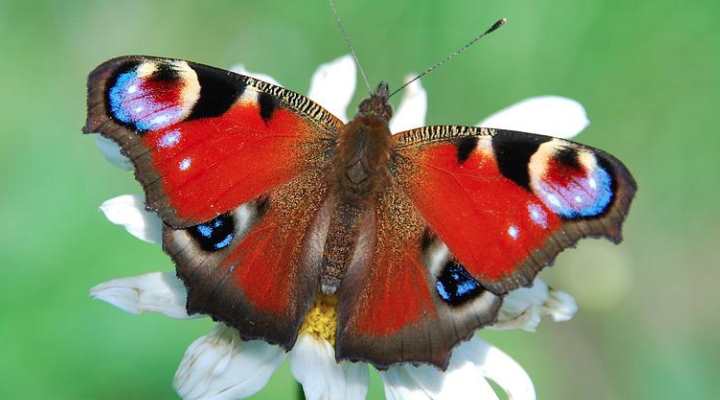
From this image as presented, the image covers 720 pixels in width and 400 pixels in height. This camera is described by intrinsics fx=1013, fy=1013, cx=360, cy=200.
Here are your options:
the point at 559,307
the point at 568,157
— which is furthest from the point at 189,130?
Result: the point at 559,307

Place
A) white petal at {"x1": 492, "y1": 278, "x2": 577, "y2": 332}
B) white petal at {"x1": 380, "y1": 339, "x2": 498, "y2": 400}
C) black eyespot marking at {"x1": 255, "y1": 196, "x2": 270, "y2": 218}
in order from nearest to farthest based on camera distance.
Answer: black eyespot marking at {"x1": 255, "y1": 196, "x2": 270, "y2": 218} < white petal at {"x1": 380, "y1": 339, "x2": 498, "y2": 400} < white petal at {"x1": 492, "y1": 278, "x2": 577, "y2": 332}

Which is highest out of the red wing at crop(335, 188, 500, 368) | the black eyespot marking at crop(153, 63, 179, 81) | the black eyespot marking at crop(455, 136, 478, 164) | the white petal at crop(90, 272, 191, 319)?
the black eyespot marking at crop(153, 63, 179, 81)

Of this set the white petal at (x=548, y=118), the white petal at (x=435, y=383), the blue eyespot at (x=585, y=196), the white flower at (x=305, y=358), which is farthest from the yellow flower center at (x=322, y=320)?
the white petal at (x=548, y=118)

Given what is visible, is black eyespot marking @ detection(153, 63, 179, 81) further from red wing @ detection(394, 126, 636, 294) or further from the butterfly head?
red wing @ detection(394, 126, 636, 294)

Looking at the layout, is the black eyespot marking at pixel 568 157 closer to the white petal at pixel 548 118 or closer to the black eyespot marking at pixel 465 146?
the black eyespot marking at pixel 465 146

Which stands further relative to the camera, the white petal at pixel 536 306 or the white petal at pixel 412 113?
the white petal at pixel 412 113

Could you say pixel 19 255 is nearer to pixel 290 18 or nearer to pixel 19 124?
pixel 19 124

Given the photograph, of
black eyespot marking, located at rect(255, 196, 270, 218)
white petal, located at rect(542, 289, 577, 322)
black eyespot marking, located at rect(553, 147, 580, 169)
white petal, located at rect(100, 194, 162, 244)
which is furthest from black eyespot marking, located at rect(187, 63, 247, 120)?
white petal, located at rect(542, 289, 577, 322)
